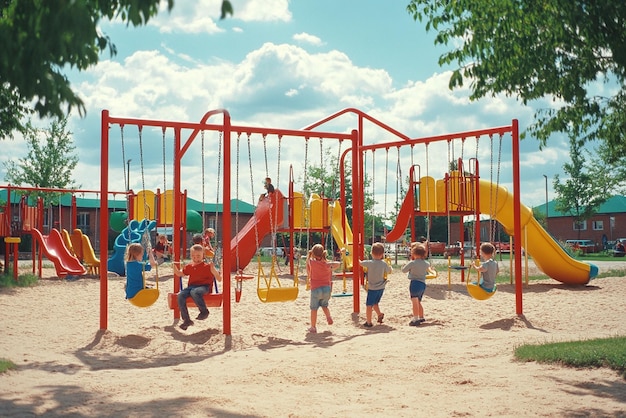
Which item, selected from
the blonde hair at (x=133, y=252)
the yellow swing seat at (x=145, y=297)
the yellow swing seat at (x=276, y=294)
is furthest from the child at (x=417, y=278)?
the blonde hair at (x=133, y=252)

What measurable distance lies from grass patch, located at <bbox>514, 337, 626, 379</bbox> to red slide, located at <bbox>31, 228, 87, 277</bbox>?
15.4 m

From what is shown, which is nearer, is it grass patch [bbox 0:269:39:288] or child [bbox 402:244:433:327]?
child [bbox 402:244:433:327]

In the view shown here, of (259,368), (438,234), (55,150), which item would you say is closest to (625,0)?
(259,368)

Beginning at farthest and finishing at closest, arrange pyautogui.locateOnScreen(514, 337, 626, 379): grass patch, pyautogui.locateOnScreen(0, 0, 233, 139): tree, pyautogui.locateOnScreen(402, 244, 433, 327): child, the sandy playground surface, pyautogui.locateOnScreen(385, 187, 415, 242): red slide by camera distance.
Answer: pyautogui.locateOnScreen(385, 187, 415, 242): red slide, pyautogui.locateOnScreen(402, 244, 433, 327): child, pyautogui.locateOnScreen(514, 337, 626, 379): grass patch, the sandy playground surface, pyautogui.locateOnScreen(0, 0, 233, 139): tree

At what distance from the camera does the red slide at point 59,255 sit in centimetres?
2084

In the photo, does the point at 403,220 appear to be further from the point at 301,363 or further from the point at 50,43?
the point at 50,43

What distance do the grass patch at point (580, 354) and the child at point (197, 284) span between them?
14.4 feet

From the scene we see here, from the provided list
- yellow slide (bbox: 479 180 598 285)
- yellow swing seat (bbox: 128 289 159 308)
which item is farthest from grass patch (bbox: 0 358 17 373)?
yellow slide (bbox: 479 180 598 285)

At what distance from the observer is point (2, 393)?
659 centimetres

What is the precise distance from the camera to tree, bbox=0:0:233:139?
4.42 metres

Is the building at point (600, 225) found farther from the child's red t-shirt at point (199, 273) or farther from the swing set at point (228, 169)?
the child's red t-shirt at point (199, 273)

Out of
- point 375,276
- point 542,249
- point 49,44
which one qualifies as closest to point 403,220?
point 542,249

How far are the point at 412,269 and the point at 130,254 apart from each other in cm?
437

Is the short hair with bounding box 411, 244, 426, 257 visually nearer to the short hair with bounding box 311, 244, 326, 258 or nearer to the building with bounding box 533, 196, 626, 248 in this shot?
the short hair with bounding box 311, 244, 326, 258
